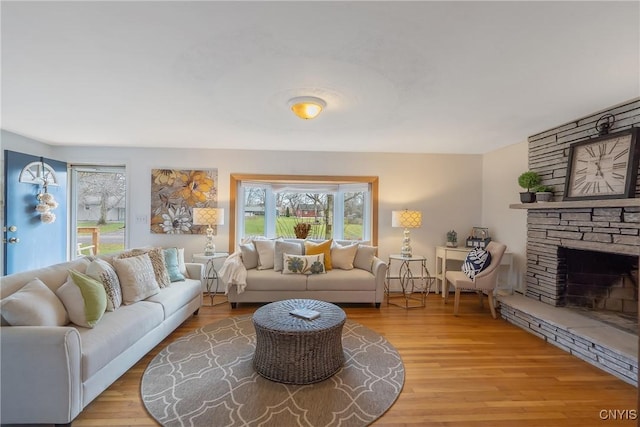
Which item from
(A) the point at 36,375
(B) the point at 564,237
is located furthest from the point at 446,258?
(A) the point at 36,375

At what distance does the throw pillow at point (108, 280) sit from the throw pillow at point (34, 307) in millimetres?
347

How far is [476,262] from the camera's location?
3.54m

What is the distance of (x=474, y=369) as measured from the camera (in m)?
2.38

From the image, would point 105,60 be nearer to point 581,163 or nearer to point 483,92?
point 483,92

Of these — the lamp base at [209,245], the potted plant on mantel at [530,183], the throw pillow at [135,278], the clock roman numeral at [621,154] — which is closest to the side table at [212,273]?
the lamp base at [209,245]

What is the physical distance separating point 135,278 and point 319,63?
2445mm

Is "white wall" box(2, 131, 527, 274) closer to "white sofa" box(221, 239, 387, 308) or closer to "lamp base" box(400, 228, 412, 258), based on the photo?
"lamp base" box(400, 228, 412, 258)

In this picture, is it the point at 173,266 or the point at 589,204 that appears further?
the point at 173,266

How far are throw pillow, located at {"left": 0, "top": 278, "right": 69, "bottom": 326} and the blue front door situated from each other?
235 centimetres

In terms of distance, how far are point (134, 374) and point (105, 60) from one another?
2317 mm

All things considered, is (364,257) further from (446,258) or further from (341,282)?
(446,258)

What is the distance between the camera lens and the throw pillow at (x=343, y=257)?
4062 millimetres

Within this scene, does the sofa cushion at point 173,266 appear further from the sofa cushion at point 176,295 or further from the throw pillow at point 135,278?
the throw pillow at point 135,278

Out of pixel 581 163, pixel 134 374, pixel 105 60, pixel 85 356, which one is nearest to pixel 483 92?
pixel 581 163
